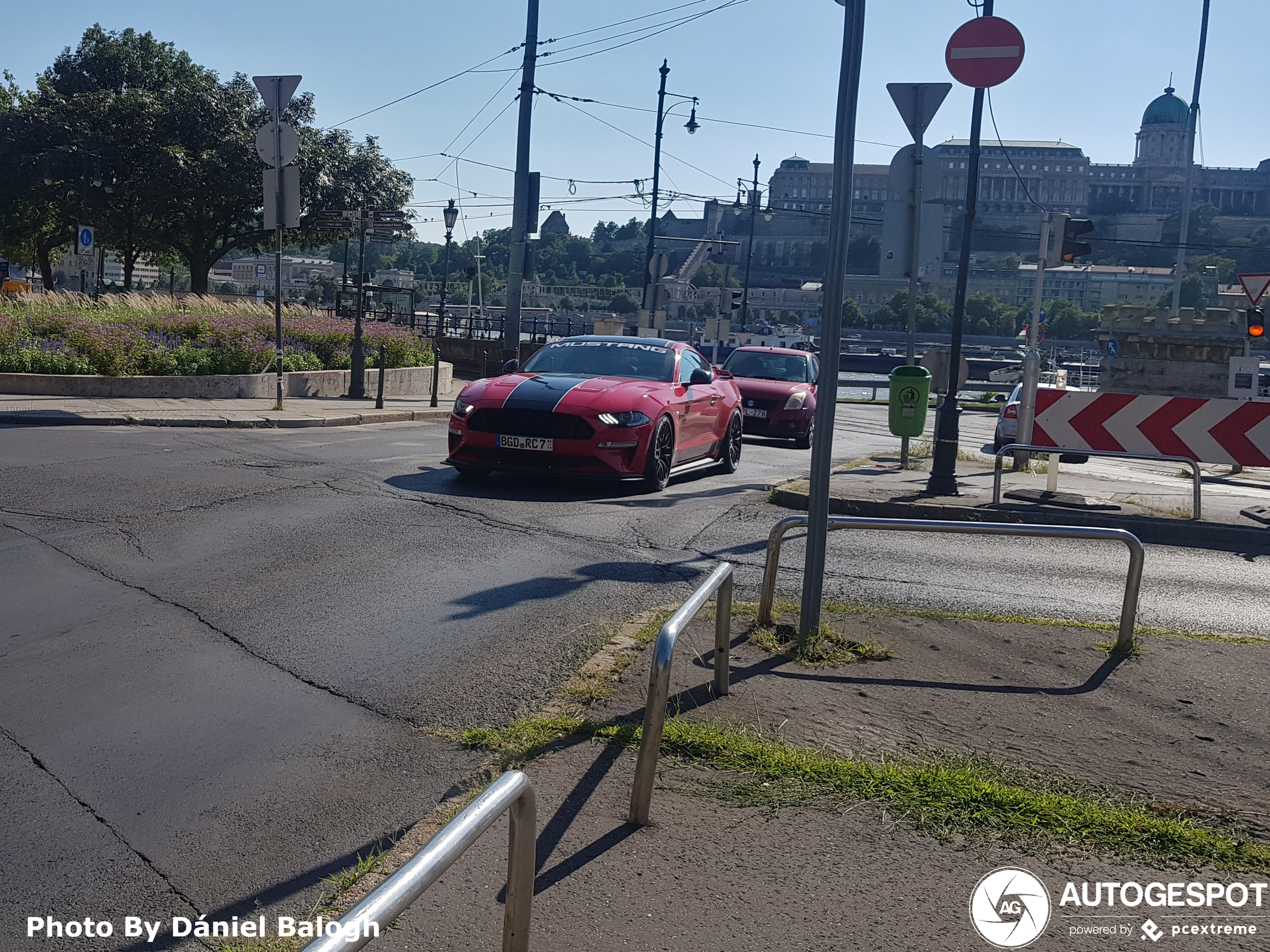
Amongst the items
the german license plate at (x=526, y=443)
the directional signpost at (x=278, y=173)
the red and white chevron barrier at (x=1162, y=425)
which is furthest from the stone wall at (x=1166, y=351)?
the german license plate at (x=526, y=443)

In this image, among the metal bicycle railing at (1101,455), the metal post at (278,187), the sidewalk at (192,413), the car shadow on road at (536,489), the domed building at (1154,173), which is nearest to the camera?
the car shadow on road at (536,489)

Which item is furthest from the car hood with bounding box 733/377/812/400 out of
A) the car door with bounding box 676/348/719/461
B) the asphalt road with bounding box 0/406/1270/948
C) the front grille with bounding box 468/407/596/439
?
the front grille with bounding box 468/407/596/439

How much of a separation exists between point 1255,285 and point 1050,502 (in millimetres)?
12866

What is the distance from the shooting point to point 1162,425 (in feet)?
40.0

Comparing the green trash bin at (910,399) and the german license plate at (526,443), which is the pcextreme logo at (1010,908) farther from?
the green trash bin at (910,399)

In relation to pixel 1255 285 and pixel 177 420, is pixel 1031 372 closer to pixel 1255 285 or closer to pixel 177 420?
pixel 1255 285

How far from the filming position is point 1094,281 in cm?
15462

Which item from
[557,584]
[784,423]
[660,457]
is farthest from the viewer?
[784,423]

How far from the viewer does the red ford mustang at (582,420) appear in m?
10.8

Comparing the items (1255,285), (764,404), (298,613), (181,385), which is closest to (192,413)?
(181,385)

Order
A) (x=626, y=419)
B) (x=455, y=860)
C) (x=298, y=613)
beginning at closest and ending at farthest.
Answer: (x=455, y=860), (x=298, y=613), (x=626, y=419)

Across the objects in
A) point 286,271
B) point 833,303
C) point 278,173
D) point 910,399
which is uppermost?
point 286,271

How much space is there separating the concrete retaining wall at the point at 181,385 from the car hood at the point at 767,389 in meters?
7.48

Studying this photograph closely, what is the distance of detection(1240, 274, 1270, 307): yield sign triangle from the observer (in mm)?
21797
